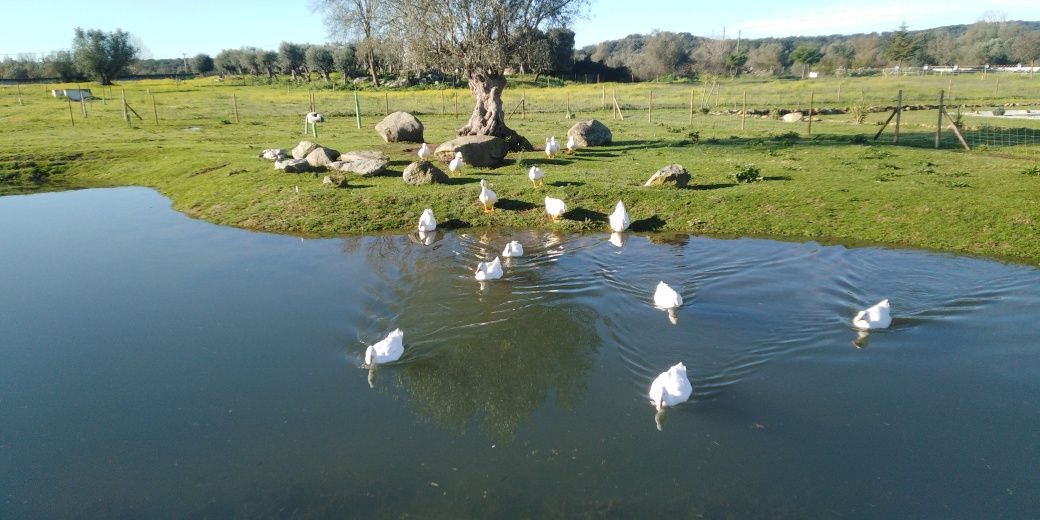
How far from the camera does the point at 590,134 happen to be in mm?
28047

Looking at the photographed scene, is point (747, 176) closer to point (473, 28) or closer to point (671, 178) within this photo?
point (671, 178)

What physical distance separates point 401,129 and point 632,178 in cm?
1294

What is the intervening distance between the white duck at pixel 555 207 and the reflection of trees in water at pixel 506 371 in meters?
5.81

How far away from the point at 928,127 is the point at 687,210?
75.3 feet

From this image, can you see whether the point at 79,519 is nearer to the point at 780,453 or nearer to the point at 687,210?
the point at 780,453

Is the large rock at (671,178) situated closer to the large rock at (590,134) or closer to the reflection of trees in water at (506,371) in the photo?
the reflection of trees in water at (506,371)

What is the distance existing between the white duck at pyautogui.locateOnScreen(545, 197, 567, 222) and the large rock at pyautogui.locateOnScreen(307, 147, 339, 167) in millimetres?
9008

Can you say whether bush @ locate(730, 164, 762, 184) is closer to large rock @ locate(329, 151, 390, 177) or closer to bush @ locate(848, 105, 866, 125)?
large rock @ locate(329, 151, 390, 177)

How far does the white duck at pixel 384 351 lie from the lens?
9500mm

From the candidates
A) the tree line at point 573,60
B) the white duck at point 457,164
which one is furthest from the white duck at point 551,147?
the tree line at point 573,60

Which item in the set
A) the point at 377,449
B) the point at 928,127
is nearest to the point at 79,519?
the point at 377,449

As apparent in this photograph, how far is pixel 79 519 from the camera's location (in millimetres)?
6668

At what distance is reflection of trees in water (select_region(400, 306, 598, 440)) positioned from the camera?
333 inches

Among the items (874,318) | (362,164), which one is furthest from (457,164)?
(874,318)
